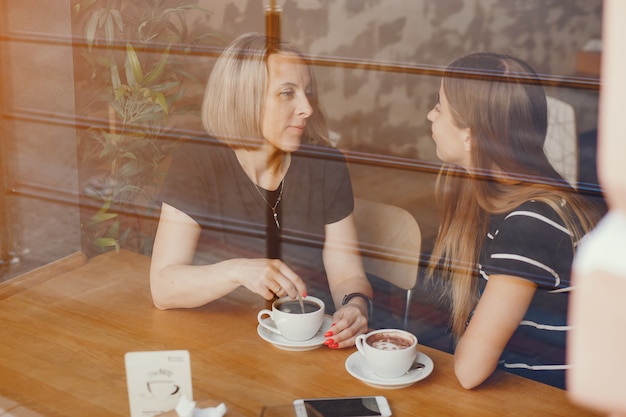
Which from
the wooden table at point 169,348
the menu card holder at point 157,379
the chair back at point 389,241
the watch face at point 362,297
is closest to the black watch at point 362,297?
the watch face at point 362,297

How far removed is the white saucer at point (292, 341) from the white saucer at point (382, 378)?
0.07 m

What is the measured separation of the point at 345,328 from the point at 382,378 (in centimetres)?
17

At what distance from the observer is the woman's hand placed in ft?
5.21

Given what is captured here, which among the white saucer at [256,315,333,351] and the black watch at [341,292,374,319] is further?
the black watch at [341,292,374,319]

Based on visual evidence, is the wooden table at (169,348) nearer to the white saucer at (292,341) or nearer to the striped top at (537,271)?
the white saucer at (292,341)

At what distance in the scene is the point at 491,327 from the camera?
1426 mm

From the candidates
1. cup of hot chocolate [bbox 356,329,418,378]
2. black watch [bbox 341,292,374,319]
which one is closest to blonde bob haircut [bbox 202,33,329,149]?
black watch [bbox 341,292,374,319]

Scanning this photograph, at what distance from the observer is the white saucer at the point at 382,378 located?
1.22 m

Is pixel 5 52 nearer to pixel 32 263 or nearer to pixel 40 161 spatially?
pixel 40 161

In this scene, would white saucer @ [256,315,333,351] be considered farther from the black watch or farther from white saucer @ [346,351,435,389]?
the black watch

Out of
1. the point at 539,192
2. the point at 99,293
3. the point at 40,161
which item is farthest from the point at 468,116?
the point at 40,161

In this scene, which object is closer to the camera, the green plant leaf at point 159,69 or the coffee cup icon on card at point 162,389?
the coffee cup icon on card at point 162,389

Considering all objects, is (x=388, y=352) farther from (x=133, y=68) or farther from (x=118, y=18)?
(x=118, y=18)

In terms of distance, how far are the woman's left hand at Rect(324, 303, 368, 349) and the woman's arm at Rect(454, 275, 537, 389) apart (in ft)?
0.60
